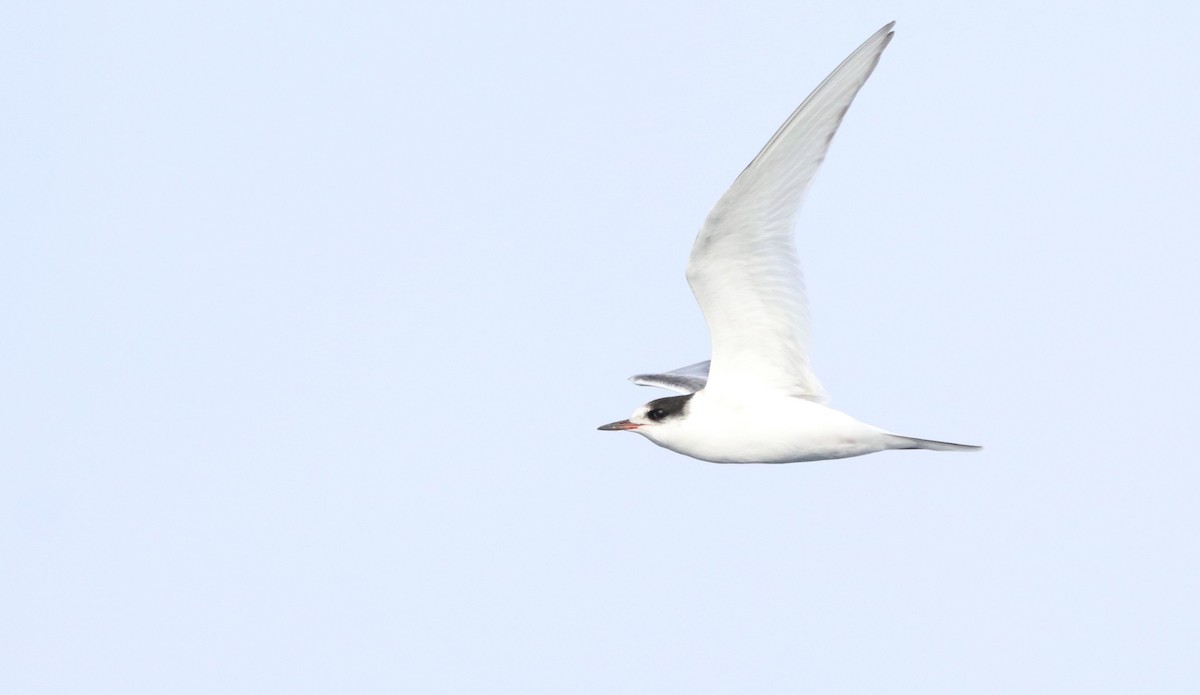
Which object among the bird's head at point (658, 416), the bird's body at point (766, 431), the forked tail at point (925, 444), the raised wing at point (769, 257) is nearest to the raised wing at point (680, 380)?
the bird's head at point (658, 416)

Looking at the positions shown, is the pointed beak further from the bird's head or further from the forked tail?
the forked tail

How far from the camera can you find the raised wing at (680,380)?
13.2 metres

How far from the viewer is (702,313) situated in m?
11.5

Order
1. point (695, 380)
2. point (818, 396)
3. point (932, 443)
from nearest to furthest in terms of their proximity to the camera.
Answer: point (932, 443) → point (818, 396) → point (695, 380)

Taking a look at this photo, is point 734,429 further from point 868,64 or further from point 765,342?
point 868,64

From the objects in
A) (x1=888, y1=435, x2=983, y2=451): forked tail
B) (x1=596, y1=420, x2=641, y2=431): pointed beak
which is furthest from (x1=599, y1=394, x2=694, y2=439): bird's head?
(x1=888, y1=435, x2=983, y2=451): forked tail

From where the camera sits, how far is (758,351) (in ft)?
38.1

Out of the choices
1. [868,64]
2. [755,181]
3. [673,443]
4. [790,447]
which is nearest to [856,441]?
[790,447]

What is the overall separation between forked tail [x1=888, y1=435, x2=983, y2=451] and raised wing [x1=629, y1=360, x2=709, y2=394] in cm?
216

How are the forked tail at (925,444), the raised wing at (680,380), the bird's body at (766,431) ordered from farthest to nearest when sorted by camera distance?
the raised wing at (680,380), the bird's body at (766,431), the forked tail at (925,444)

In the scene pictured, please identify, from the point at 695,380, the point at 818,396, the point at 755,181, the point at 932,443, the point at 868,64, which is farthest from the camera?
the point at 695,380

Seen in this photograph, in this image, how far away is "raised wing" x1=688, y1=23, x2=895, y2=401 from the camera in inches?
390

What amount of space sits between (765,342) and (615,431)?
166 cm

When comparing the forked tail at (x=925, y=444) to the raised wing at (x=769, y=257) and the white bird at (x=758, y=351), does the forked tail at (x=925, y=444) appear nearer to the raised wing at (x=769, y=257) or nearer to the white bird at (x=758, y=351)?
the white bird at (x=758, y=351)
